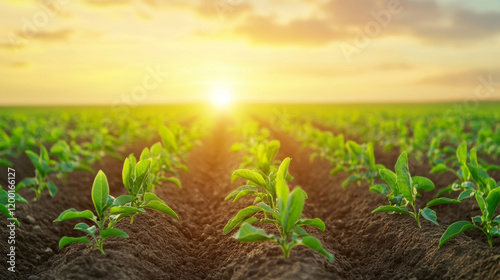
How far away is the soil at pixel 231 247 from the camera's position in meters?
3.51

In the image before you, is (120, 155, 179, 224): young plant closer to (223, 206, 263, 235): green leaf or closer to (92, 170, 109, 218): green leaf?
(92, 170, 109, 218): green leaf

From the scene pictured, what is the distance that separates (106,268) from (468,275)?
313 cm

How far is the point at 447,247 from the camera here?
155 inches

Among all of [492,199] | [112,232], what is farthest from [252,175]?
[492,199]

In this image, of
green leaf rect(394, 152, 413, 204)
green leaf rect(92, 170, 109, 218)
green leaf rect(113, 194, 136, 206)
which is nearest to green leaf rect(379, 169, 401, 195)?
green leaf rect(394, 152, 413, 204)

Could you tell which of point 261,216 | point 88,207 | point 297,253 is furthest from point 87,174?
point 297,253

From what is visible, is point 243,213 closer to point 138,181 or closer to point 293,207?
point 293,207

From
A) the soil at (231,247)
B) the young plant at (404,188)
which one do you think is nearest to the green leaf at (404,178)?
the young plant at (404,188)

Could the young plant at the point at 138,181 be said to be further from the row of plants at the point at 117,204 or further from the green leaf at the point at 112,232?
the green leaf at the point at 112,232

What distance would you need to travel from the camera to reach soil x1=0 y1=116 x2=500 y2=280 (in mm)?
3512

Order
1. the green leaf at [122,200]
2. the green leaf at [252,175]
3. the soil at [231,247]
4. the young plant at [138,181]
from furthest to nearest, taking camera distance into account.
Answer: the green leaf at [252,175] → the young plant at [138,181] → the green leaf at [122,200] → the soil at [231,247]

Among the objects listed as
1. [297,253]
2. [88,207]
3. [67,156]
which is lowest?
[88,207]

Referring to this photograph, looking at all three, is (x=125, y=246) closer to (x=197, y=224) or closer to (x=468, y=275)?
(x=197, y=224)

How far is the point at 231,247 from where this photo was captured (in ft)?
14.7
